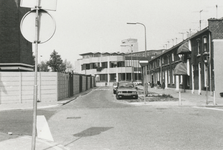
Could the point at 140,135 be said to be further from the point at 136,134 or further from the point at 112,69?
the point at 112,69

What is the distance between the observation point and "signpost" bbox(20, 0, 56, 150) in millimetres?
5246

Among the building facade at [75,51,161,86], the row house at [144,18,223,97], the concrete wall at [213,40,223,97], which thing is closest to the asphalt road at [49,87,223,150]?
the row house at [144,18,223,97]

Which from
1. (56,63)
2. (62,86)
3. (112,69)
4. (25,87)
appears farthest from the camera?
(112,69)

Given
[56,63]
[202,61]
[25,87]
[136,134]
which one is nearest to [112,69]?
[56,63]

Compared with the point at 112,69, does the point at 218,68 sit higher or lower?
lower

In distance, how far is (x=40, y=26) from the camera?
5.33 metres

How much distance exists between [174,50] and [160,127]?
33703 millimetres

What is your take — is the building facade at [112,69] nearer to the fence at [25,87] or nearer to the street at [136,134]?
the fence at [25,87]

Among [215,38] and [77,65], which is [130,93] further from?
[77,65]

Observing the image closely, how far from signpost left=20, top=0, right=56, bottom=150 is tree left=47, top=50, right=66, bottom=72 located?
87.0 meters

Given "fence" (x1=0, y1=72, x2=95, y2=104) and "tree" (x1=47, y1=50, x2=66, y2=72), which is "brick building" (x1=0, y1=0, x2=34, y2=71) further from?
"tree" (x1=47, y1=50, x2=66, y2=72)

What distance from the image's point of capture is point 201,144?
6.88 meters

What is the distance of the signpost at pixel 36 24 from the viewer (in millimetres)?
5246

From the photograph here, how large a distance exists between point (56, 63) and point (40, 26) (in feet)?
291
